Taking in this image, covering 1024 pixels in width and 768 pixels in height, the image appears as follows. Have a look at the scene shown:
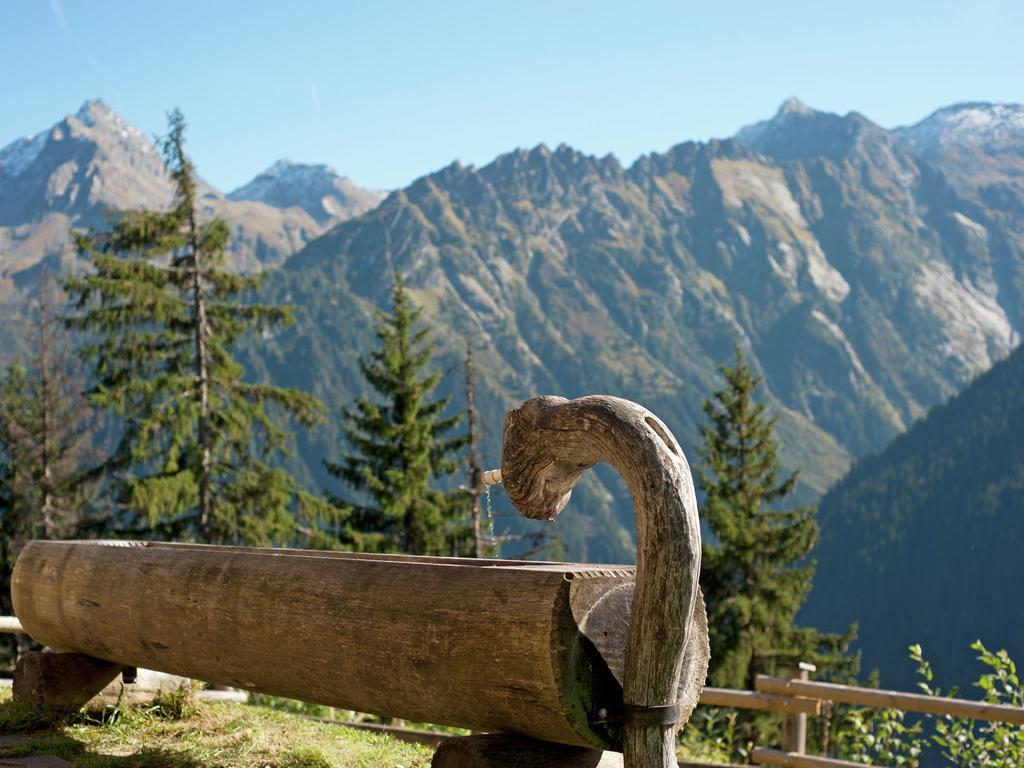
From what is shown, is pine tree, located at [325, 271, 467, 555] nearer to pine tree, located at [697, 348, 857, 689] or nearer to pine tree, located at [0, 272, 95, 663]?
pine tree, located at [697, 348, 857, 689]

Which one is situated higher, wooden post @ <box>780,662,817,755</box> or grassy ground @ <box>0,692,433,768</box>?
grassy ground @ <box>0,692,433,768</box>

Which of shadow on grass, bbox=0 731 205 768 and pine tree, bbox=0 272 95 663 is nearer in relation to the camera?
shadow on grass, bbox=0 731 205 768

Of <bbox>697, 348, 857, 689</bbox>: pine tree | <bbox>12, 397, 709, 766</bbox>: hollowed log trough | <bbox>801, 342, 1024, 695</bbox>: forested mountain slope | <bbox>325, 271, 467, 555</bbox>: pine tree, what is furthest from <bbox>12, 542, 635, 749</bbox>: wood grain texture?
<bbox>801, 342, 1024, 695</bbox>: forested mountain slope

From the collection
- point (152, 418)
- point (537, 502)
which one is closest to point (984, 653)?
point (537, 502)

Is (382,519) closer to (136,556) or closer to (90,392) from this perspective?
(90,392)

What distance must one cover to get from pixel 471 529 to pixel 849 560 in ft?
435

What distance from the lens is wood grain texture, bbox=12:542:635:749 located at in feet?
9.59

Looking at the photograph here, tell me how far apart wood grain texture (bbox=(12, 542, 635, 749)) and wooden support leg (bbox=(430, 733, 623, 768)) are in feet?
0.19

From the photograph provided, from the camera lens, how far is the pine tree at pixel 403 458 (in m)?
22.4

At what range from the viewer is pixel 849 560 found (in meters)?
143

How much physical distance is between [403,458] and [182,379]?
6597mm

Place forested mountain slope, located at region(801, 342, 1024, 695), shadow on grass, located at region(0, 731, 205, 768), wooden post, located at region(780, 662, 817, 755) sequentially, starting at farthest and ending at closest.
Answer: forested mountain slope, located at region(801, 342, 1024, 695)
wooden post, located at region(780, 662, 817, 755)
shadow on grass, located at region(0, 731, 205, 768)

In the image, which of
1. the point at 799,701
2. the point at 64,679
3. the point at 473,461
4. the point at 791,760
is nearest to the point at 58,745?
the point at 64,679

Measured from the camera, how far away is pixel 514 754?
3.13 meters
